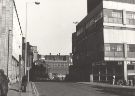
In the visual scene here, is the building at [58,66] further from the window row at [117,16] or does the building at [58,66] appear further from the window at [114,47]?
the window at [114,47]

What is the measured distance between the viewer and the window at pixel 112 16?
5067cm

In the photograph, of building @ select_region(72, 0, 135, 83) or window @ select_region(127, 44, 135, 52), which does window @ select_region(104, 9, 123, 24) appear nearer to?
building @ select_region(72, 0, 135, 83)

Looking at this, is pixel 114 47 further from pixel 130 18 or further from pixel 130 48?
pixel 130 18

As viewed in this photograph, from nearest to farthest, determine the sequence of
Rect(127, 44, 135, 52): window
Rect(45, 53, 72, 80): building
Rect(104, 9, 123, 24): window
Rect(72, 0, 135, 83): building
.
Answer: Rect(72, 0, 135, 83): building < Rect(104, 9, 123, 24): window < Rect(127, 44, 135, 52): window < Rect(45, 53, 72, 80): building

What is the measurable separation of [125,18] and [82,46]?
18016mm

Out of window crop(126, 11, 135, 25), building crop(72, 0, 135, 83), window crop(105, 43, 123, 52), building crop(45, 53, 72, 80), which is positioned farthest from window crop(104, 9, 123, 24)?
building crop(45, 53, 72, 80)

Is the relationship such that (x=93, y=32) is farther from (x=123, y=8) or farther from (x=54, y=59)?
(x=54, y=59)

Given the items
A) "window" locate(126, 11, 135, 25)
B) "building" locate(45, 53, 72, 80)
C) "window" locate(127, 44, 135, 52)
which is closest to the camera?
"window" locate(127, 44, 135, 52)

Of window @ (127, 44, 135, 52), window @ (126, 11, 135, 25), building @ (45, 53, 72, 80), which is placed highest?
window @ (126, 11, 135, 25)

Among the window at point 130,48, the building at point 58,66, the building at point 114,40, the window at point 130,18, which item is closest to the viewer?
the building at point 114,40

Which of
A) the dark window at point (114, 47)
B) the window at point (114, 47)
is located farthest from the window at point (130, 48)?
the window at point (114, 47)

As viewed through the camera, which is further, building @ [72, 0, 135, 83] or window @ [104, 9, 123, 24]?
window @ [104, 9, 123, 24]

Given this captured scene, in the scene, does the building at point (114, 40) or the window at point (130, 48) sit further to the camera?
the window at point (130, 48)

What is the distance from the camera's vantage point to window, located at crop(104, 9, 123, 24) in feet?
166
